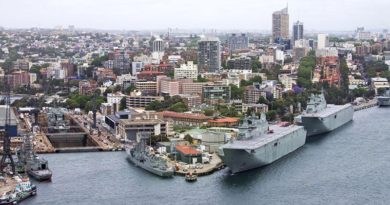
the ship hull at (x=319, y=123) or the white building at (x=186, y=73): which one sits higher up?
the white building at (x=186, y=73)

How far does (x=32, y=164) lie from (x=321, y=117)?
659 cm

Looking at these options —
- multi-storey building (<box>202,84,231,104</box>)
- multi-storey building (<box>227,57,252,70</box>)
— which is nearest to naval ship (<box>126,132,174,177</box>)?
multi-storey building (<box>202,84,231,104</box>)

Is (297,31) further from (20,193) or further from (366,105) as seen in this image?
(20,193)

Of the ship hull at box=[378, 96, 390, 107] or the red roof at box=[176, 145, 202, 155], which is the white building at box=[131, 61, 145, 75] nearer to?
the ship hull at box=[378, 96, 390, 107]

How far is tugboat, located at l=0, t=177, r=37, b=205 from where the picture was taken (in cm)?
975

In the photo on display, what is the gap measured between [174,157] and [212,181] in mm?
1673

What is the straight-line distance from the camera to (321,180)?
36.8ft

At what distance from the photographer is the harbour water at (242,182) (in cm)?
1013

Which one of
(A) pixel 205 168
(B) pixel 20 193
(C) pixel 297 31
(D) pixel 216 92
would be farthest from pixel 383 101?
(C) pixel 297 31

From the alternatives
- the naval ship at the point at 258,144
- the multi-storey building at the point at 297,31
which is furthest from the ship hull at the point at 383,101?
the multi-storey building at the point at 297,31

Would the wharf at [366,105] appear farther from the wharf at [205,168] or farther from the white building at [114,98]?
the wharf at [205,168]

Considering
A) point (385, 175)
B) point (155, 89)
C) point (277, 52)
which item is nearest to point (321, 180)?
point (385, 175)

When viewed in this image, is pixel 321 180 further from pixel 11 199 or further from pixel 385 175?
pixel 11 199

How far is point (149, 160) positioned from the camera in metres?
12.0
